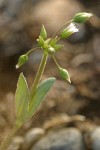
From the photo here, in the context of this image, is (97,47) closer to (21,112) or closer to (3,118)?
(3,118)

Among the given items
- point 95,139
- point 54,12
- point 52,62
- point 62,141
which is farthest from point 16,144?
point 54,12

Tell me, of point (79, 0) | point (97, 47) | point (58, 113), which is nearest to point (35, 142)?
point (58, 113)

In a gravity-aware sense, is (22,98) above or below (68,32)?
below

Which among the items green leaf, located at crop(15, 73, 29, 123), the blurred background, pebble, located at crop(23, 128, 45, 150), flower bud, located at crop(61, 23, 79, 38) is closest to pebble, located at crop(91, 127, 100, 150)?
the blurred background

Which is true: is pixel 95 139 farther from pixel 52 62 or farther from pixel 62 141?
pixel 52 62

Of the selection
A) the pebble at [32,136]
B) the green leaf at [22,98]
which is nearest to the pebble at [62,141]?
the pebble at [32,136]

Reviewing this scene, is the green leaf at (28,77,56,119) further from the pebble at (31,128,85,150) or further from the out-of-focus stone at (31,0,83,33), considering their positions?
the out-of-focus stone at (31,0,83,33)
